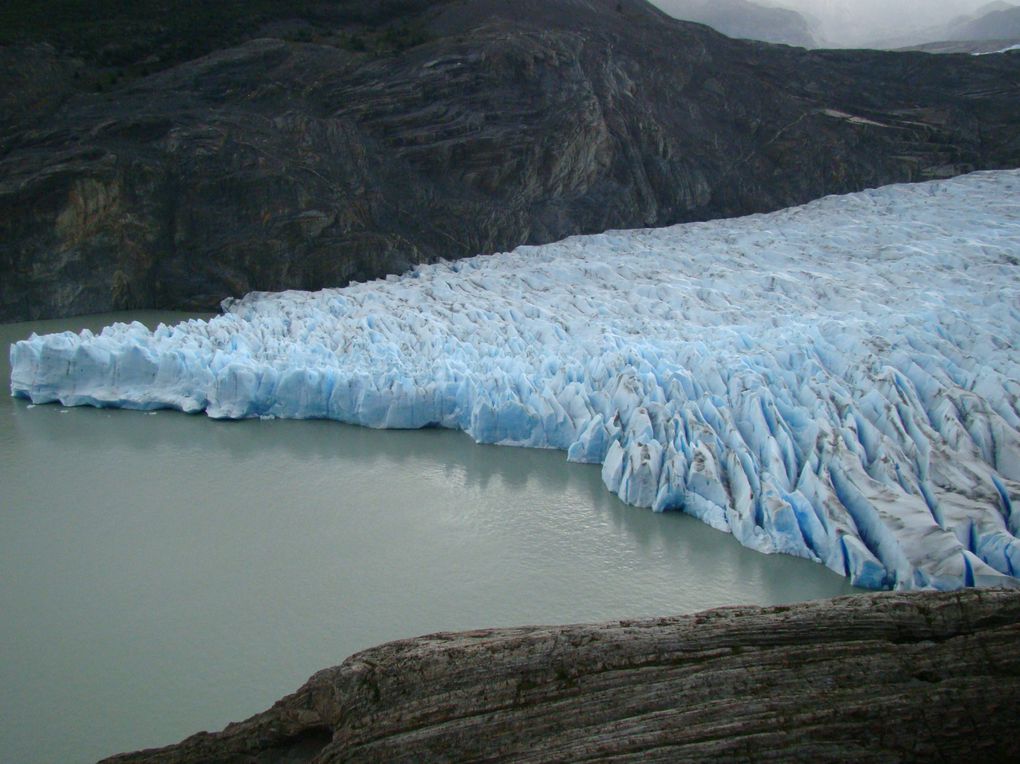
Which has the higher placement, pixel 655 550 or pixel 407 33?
pixel 407 33

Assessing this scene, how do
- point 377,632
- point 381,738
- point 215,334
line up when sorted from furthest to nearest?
point 215,334 → point 377,632 → point 381,738

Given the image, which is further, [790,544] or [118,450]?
[118,450]

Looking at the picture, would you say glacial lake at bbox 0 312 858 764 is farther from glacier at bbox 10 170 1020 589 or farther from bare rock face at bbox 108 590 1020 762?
bare rock face at bbox 108 590 1020 762

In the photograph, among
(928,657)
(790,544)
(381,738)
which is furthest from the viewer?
(790,544)

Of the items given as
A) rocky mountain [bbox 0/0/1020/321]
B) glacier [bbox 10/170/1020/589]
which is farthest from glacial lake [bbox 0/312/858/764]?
rocky mountain [bbox 0/0/1020/321]

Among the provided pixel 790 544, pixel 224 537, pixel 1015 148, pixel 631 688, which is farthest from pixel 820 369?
pixel 1015 148

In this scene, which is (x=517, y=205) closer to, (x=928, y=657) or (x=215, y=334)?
(x=215, y=334)
